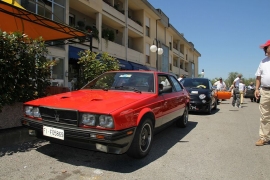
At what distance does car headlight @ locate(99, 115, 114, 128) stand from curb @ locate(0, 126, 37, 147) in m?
2.07

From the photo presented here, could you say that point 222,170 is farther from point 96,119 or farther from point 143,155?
point 96,119

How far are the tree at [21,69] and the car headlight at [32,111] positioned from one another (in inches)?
33.4

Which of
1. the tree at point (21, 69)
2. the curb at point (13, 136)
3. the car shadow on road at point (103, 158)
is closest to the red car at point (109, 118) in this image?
the car shadow on road at point (103, 158)

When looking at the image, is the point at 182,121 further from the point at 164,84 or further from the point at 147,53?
the point at 147,53

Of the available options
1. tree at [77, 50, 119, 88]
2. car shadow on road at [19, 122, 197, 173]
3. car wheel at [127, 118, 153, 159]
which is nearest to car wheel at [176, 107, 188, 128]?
car shadow on road at [19, 122, 197, 173]

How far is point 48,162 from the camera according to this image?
3455 millimetres

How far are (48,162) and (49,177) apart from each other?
21.9 inches

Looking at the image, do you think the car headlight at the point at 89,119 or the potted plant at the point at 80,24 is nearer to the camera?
the car headlight at the point at 89,119

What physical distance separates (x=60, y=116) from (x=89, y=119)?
49cm

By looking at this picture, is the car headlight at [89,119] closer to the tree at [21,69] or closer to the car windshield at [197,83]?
the tree at [21,69]

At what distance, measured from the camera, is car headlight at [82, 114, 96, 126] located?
3.02 metres

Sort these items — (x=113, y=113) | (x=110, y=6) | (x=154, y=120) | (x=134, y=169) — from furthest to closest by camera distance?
(x=110, y=6) < (x=154, y=120) < (x=134, y=169) < (x=113, y=113)

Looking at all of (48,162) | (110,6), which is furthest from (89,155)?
(110,6)

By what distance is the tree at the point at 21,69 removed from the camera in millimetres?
4270
